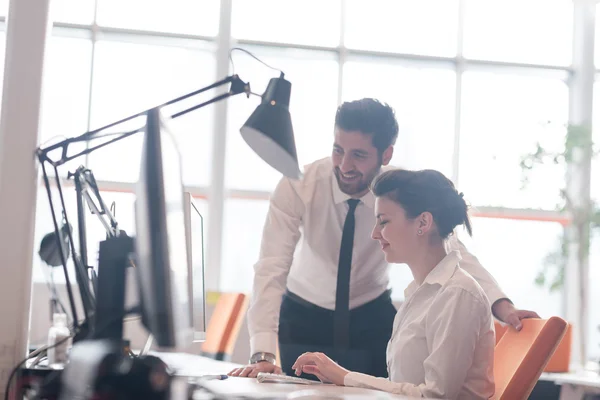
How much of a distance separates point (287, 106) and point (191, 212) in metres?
0.35

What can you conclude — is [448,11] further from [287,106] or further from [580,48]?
[287,106]

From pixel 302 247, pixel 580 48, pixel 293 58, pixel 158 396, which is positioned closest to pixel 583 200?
pixel 580 48

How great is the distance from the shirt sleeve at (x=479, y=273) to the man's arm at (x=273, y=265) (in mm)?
575

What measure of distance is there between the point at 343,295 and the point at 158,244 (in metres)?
1.61

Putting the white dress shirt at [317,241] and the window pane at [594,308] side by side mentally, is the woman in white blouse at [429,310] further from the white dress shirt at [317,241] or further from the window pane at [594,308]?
the window pane at [594,308]

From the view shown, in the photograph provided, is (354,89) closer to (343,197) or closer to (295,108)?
(295,108)

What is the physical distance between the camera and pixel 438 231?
2.15 m

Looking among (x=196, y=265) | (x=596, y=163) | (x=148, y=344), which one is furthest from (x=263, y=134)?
(x=596, y=163)

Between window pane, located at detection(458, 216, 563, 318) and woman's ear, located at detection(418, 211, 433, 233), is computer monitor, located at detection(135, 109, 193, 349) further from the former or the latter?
window pane, located at detection(458, 216, 563, 318)

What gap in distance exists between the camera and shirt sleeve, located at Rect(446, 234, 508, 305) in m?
2.26

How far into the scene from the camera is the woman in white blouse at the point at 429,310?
6.00 ft

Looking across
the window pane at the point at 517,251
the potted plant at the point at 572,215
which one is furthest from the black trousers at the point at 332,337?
the window pane at the point at 517,251

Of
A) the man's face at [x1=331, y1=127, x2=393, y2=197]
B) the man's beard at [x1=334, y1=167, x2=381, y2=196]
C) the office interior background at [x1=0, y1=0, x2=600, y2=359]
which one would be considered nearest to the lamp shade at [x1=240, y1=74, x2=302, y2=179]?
the man's face at [x1=331, y1=127, x2=393, y2=197]

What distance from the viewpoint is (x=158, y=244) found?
1120 millimetres
